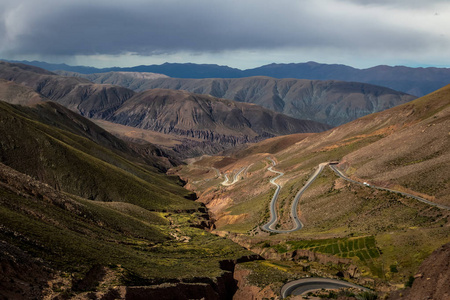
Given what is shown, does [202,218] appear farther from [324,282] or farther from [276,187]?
[324,282]

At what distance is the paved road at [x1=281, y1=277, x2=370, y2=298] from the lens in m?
38.0

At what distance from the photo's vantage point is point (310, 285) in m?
40.1

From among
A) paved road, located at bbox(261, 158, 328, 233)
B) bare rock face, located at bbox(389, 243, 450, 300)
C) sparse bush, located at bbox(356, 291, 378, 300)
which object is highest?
bare rock face, located at bbox(389, 243, 450, 300)

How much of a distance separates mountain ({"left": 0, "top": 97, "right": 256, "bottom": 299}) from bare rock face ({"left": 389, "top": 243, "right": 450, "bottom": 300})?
19032 millimetres

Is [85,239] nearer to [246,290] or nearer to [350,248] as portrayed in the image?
[246,290]

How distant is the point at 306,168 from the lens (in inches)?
4218

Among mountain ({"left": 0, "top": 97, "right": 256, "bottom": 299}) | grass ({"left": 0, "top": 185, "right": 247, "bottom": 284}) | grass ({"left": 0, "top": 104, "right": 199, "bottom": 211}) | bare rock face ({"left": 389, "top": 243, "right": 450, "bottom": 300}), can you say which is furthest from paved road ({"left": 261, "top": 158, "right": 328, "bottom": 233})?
bare rock face ({"left": 389, "top": 243, "right": 450, "bottom": 300})

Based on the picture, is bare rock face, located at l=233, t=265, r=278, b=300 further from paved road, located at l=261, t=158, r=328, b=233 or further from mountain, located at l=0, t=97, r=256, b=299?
paved road, located at l=261, t=158, r=328, b=233

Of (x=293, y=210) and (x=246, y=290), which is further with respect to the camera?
(x=293, y=210)

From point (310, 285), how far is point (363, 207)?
97.9 ft

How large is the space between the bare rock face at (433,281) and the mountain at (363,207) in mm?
257

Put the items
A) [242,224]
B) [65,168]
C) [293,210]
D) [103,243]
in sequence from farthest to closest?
[65,168], [242,224], [293,210], [103,243]

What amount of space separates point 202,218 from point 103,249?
54172mm

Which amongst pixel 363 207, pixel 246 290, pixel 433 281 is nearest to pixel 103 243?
pixel 246 290
